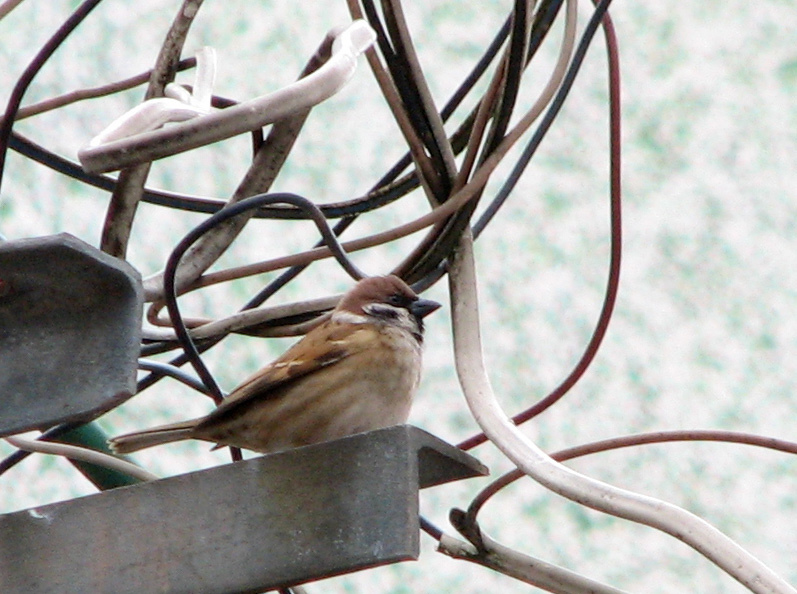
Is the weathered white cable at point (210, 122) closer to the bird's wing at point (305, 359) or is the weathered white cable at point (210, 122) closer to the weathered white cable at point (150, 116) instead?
the weathered white cable at point (150, 116)

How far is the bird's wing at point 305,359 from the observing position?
2.60 metres

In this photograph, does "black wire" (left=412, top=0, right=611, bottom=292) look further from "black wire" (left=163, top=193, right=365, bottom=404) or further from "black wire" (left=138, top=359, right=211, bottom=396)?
"black wire" (left=138, top=359, right=211, bottom=396)

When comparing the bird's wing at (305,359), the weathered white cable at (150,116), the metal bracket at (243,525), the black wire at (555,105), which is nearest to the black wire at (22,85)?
the weathered white cable at (150,116)

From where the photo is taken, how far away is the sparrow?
8.70 ft

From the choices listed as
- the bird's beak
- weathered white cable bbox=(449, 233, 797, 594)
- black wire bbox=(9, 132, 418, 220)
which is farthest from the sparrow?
weathered white cable bbox=(449, 233, 797, 594)

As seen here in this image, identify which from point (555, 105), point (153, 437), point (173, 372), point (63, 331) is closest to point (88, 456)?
point (173, 372)

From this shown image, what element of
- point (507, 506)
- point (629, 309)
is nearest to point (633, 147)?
point (629, 309)

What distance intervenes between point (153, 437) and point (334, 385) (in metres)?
0.36

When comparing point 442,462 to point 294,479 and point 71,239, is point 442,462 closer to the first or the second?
point 294,479

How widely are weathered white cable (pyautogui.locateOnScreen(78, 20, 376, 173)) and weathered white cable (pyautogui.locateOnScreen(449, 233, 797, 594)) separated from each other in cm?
45

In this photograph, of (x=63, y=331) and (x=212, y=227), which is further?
(x=212, y=227)

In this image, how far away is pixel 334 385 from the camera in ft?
8.92

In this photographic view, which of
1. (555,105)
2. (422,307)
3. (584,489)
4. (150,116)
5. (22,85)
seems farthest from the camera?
(422,307)

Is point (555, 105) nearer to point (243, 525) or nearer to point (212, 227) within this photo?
point (212, 227)
